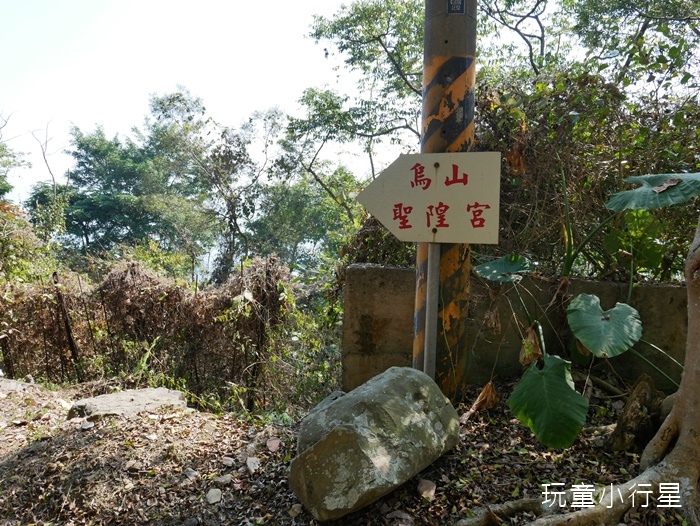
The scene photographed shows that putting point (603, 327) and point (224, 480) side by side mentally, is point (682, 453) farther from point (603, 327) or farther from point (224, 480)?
point (224, 480)

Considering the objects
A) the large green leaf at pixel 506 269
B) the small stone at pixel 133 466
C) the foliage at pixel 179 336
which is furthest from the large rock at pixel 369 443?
the foliage at pixel 179 336

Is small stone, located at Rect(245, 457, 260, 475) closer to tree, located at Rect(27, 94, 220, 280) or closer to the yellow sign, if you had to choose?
the yellow sign

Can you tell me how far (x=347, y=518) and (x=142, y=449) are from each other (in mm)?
1343

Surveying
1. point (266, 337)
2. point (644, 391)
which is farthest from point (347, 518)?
point (266, 337)

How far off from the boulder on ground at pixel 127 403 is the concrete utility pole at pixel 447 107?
185 centimetres

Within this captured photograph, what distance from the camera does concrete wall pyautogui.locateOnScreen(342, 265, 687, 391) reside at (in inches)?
130

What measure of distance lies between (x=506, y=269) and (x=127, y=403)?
8.53 feet

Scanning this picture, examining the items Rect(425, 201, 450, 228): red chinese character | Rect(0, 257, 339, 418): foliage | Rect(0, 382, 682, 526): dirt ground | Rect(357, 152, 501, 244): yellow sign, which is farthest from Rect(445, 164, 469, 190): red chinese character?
Rect(0, 257, 339, 418): foliage

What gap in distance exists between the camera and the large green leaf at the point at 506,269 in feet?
8.82

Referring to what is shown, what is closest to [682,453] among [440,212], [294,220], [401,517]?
[401,517]

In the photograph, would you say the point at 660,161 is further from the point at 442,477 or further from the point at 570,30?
the point at 570,30

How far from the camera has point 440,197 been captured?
8.21ft

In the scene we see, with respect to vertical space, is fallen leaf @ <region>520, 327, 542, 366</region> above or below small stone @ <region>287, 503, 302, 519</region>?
above

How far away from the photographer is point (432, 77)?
2723 millimetres
